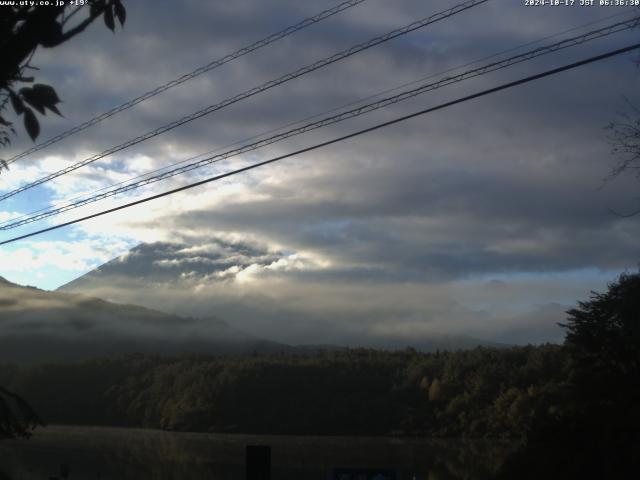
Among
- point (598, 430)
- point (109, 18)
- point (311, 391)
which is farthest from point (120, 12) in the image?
point (311, 391)

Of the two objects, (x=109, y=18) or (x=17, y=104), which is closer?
(x=17, y=104)

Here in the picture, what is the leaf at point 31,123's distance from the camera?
5105 millimetres

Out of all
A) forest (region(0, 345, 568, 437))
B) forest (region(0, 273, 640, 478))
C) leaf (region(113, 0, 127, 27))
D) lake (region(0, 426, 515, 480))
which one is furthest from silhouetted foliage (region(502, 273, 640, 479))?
forest (region(0, 345, 568, 437))

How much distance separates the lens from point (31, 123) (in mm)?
5117

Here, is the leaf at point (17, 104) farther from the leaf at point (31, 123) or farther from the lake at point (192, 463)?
the lake at point (192, 463)

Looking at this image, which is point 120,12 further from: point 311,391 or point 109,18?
point 311,391

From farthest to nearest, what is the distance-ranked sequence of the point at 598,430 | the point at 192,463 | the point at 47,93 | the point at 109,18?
the point at 192,463, the point at 598,430, the point at 109,18, the point at 47,93

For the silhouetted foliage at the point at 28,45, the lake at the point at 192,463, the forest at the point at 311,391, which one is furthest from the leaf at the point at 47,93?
the forest at the point at 311,391

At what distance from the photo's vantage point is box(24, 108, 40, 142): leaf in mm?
5105

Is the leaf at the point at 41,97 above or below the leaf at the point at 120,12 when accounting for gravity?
below

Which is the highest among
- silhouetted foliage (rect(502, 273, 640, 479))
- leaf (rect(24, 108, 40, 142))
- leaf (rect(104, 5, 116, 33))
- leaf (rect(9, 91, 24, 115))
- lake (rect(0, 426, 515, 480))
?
leaf (rect(104, 5, 116, 33))

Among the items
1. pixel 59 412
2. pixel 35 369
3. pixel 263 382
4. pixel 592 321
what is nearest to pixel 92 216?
pixel 592 321

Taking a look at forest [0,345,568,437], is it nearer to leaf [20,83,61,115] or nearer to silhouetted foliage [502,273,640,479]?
silhouetted foliage [502,273,640,479]

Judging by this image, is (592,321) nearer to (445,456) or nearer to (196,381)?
(445,456)
